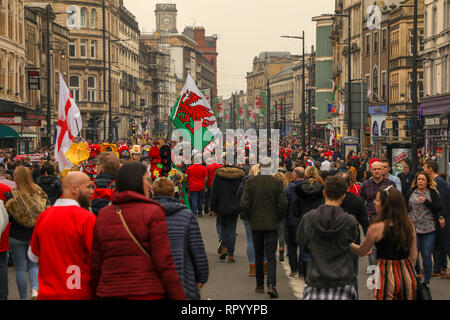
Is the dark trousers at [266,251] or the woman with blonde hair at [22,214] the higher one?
the woman with blonde hair at [22,214]

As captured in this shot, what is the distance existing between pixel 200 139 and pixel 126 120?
9391 centimetres

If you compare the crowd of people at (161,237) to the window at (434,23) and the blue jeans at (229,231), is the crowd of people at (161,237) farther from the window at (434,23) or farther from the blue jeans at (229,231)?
the window at (434,23)

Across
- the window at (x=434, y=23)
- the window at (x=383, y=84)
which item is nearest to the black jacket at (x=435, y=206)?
the window at (x=434, y=23)

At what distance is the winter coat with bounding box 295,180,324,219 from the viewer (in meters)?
10.8

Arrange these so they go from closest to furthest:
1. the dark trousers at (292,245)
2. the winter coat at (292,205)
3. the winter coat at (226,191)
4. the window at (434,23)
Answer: the winter coat at (292,205)
the dark trousers at (292,245)
the winter coat at (226,191)
the window at (434,23)

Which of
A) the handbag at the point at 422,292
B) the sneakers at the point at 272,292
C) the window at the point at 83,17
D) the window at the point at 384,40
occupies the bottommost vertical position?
the sneakers at the point at 272,292

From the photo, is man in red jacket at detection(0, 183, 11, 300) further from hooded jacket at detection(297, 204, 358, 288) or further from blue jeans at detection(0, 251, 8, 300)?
hooded jacket at detection(297, 204, 358, 288)

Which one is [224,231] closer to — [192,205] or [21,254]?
[21,254]

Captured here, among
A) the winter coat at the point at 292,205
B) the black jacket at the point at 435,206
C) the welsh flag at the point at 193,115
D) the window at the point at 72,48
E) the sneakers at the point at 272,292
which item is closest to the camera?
the sneakers at the point at 272,292

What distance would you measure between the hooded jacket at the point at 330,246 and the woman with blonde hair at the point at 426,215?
484cm

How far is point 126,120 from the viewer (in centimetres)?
11025

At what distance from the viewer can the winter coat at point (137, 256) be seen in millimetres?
5477
